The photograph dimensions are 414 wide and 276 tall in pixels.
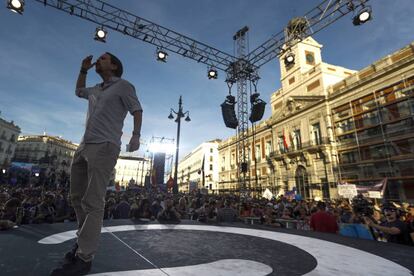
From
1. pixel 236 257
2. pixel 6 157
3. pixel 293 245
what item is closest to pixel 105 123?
pixel 236 257

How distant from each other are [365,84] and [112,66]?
83.4ft

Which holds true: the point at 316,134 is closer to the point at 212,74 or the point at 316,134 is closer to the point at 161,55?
the point at 212,74

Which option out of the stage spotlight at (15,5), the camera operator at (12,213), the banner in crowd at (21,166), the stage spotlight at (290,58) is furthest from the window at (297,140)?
the banner in crowd at (21,166)

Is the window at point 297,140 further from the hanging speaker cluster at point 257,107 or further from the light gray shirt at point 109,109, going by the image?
the light gray shirt at point 109,109

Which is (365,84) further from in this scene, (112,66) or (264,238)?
(112,66)

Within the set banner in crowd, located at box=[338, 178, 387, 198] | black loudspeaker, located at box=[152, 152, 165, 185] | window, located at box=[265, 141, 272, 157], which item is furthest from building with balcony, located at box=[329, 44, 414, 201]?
black loudspeaker, located at box=[152, 152, 165, 185]

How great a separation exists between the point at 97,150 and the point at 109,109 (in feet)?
1.31

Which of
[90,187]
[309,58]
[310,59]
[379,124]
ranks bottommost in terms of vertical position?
[90,187]

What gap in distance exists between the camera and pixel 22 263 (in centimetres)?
184

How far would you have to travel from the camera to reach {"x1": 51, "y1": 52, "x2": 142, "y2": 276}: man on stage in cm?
178

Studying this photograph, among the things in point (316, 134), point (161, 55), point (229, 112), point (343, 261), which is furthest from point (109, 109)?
point (316, 134)

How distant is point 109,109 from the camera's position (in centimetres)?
204

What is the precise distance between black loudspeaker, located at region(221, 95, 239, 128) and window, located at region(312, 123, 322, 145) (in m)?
16.2

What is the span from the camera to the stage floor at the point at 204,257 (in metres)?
1.84
